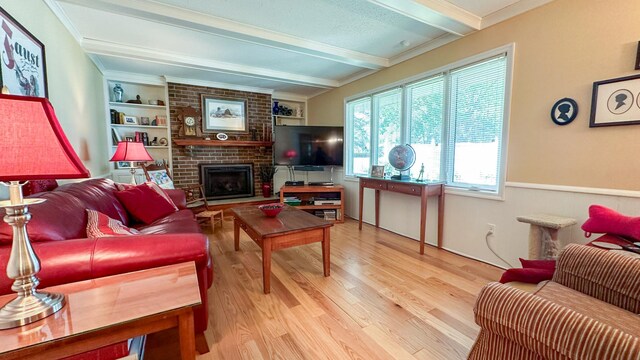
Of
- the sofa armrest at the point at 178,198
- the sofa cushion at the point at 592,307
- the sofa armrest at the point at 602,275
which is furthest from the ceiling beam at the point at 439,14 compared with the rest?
the sofa armrest at the point at 178,198

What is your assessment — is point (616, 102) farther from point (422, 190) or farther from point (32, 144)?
point (32, 144)

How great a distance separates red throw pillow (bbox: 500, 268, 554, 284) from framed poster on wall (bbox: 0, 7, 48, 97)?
2962mm

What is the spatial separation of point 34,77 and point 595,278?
3.46 metres

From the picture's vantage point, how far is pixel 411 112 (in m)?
3.31

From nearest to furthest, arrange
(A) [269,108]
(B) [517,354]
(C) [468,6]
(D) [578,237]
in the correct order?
(B) [517,354] → (D) [578,237] → (C) [468,6] → (A) [269,108]

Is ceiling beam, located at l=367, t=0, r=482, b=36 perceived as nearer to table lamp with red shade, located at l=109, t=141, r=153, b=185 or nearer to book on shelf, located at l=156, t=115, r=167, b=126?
table lamp with red shade, located at l=109, t=141, r=153, b=185

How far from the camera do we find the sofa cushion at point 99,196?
5.73 feet

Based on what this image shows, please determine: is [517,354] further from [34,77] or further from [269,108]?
[269,108]

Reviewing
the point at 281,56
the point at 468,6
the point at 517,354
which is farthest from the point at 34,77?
the point at 468,6

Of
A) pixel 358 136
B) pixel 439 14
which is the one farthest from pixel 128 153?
pixel 439 14

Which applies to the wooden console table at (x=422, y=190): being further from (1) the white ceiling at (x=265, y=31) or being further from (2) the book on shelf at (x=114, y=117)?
(2) the book on shelf at (x=114, y=117)

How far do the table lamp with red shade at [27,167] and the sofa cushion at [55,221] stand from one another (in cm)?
23

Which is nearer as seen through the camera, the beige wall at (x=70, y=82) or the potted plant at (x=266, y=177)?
the beige wall at (x=70, y=82)

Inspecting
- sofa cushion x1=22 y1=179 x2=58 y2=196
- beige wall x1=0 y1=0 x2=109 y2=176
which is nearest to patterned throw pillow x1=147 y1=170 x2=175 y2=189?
beige wall x1=0 y1=0 x2=109 y2=176
